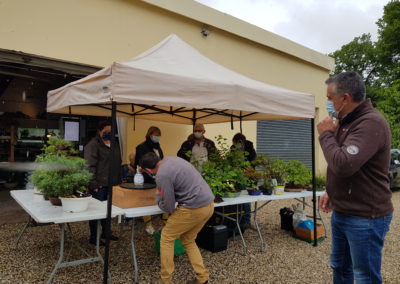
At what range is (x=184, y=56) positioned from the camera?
13.9ft

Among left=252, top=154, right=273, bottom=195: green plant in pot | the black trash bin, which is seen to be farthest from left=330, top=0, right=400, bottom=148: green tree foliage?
left=252, top=154, right=273, bottom=195: green plant in pot

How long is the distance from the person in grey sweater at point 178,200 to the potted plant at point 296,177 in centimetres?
219

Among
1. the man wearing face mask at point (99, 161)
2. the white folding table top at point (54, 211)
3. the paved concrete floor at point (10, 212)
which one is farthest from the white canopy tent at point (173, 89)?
the paved concrete floor at point (10, 212)

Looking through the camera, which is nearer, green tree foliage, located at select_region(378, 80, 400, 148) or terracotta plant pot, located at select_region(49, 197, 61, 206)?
terracotta plant pot, located at select_region(49, 197, 61, 206)

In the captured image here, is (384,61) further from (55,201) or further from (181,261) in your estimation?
(55,201)

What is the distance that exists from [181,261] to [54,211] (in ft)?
5.28

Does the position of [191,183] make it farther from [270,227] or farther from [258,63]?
[258,63]

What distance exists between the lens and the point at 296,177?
486 cm

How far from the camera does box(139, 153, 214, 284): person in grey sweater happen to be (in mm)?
2896

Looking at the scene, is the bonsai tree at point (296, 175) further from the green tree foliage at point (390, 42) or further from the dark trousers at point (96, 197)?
the green tree foliage at point (390, 42)

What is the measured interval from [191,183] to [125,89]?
1062mm

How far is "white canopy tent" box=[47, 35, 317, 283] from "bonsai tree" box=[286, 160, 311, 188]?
891mm

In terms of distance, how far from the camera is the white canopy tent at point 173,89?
295 centimetres

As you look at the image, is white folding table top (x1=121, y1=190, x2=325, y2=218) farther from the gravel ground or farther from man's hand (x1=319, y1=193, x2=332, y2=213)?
man's hand (x1=319, y1=193, x2=332, y2=213)
